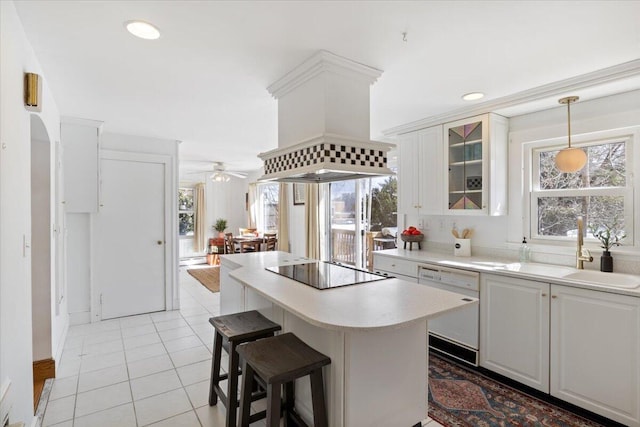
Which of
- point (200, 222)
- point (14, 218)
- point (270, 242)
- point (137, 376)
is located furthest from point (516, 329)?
point (200, 222)

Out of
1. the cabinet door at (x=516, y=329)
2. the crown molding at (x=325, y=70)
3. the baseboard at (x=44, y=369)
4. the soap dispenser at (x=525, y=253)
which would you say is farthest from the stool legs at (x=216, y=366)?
the soap dispenser at (x=525, y=253)

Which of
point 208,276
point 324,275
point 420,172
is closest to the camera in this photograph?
point 324,275

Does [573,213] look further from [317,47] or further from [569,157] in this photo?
[317,47]

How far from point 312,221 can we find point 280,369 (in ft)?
13.3

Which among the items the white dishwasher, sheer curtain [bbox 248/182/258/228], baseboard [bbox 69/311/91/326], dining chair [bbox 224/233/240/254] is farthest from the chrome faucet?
sheer curtain [bbox 248/182/258/228]

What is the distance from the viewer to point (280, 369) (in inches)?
61.5

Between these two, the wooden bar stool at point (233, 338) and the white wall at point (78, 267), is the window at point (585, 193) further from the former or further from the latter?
the white wall at point (78, 267)

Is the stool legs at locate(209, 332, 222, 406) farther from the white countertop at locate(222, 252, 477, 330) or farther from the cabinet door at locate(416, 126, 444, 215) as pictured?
the cabinet door at locate(416, 126, 444, 215)

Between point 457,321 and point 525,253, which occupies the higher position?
point 525,253

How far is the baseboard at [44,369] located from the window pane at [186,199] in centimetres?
655

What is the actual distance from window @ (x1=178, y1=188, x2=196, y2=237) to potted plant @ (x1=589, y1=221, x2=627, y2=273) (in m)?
8.53

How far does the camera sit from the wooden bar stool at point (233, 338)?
196cm

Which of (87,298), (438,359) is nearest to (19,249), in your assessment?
(87,298)

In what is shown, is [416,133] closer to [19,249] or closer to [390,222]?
[390,222]
